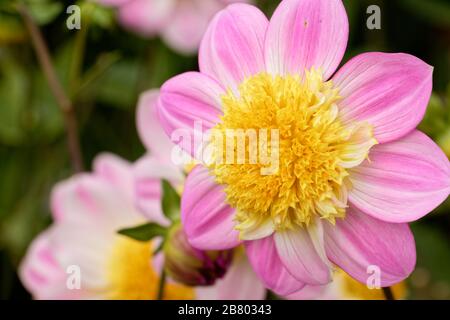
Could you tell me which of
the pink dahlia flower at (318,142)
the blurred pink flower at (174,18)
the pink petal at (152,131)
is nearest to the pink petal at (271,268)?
the pink dahlia flower at (318,142)

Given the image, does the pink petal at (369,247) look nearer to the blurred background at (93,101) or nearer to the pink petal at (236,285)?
the pink petal at (236,285)

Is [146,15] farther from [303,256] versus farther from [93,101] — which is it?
[303,256]

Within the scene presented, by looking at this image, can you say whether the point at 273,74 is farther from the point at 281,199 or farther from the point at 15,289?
the point at 15,289

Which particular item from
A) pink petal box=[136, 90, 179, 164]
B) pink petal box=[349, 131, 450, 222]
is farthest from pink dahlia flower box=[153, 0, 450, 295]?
pink petal box=[136, 90, 179, 164]

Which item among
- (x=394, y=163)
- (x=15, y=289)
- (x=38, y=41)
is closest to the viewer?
(x=394, y=163)
